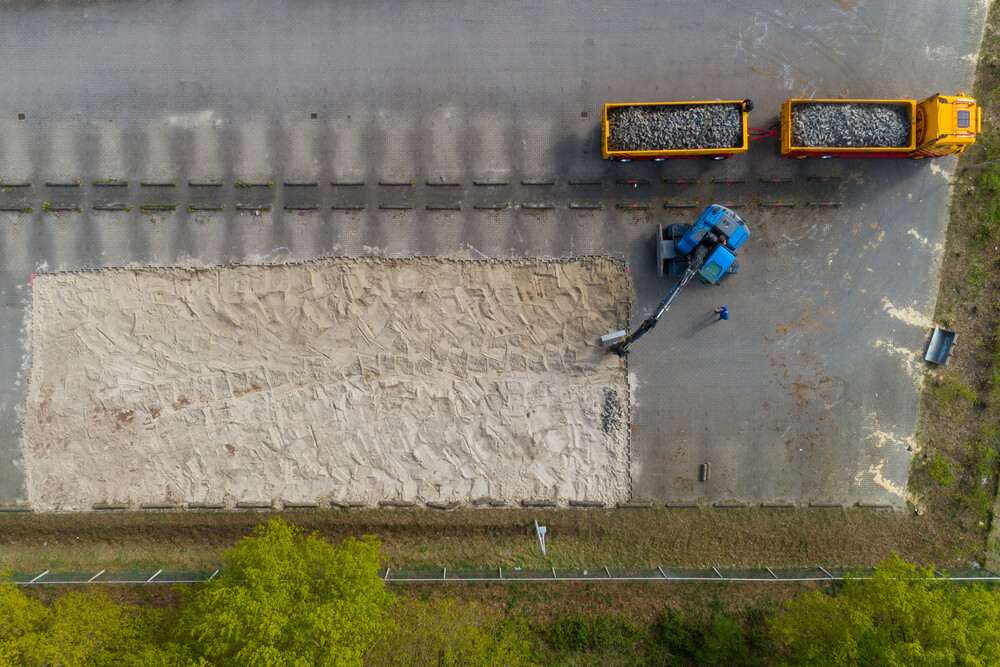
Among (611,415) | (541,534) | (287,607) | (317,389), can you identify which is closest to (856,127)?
(611,415)

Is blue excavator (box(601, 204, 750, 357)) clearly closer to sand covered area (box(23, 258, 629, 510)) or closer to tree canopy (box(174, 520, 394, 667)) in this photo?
sand covered area (box(23, 258, 629, 510))

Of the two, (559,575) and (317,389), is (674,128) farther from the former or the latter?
(559,575)

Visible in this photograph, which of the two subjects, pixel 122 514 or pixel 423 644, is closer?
pixel 423 644

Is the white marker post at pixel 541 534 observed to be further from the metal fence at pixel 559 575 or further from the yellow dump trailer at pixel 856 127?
the yellow dump trailer at pixel 856 127

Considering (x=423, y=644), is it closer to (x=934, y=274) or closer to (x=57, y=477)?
(x=57, y=477)

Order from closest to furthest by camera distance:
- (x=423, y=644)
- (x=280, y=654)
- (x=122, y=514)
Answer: (x=280, y=654)
(x=423, y=644)
(x=122, y=514)

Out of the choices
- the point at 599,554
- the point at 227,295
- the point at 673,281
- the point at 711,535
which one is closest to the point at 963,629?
the point at 711,535

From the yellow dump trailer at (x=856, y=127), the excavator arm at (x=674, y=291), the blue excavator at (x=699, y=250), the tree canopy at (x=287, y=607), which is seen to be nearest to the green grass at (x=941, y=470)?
the blue excavator at (x=699, y=250)
